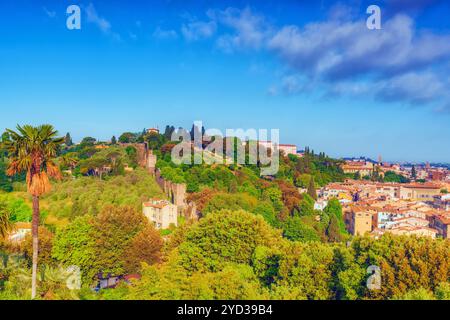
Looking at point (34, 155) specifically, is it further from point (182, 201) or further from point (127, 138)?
point (127, 138)

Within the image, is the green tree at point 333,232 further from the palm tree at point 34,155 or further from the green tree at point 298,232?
the palm tree at point 34,155

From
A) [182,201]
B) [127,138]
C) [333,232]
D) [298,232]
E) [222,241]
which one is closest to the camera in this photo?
[222,241]

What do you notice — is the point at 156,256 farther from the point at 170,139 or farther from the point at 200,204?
the point at 170,139

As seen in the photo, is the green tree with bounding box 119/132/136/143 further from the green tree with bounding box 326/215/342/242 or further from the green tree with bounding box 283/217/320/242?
the green tree with bounding box 283/217/320/242

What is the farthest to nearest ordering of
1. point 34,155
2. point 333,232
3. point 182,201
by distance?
point 333,232, point 182,201, point 34,155

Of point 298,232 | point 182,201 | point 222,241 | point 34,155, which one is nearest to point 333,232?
point 298,232

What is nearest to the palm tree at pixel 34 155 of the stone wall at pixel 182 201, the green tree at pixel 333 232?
the stone wall at pixel 182 201

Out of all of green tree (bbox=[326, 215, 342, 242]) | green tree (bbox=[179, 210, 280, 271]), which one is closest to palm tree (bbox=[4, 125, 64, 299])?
green tree (bbox=[179, 210, 280, 271])

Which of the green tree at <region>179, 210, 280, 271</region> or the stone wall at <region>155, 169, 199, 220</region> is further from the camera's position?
the stone wall at <region>155, 169, 199, 220</region>
